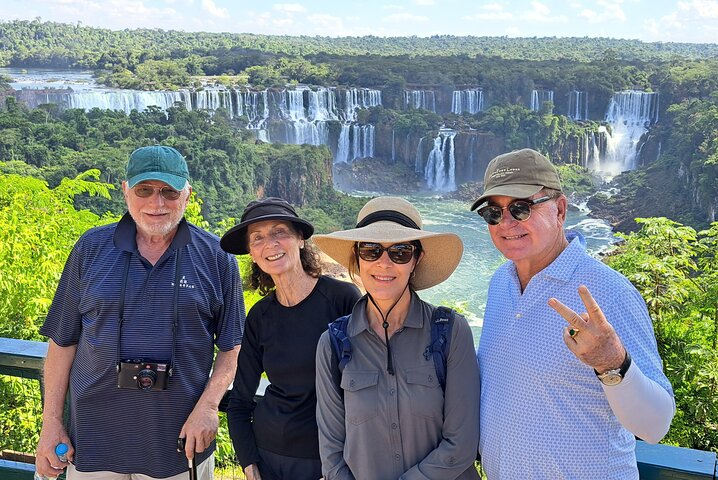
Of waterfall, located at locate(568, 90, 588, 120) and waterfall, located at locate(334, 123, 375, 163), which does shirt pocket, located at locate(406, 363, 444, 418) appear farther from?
waterfall, located at locate(568, 90, 588, 120)

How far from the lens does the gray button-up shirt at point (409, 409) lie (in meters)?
1.81

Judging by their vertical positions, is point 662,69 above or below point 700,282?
above

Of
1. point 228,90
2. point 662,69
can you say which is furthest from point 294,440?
point 662,69

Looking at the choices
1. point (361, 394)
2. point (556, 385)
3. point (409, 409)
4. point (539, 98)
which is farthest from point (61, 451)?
point (539, 98)

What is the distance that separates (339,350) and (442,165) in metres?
52.2

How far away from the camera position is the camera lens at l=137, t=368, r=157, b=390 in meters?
2.17

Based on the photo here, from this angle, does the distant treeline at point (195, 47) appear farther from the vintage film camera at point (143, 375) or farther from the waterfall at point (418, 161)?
the vintage film camera at point (143, 375)

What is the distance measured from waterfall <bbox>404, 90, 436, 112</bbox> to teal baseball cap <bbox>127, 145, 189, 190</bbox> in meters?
55.0

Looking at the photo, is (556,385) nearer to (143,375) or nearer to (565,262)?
(565,262)

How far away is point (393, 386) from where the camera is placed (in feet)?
5.97

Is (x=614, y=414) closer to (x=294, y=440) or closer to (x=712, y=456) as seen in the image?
(x=712, y=456)

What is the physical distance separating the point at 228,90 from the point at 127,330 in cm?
4908

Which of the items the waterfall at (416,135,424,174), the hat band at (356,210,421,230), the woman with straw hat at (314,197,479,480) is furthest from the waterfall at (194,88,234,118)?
the woman with straw hat at (314,197,479,480)

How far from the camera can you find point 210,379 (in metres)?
2.26
